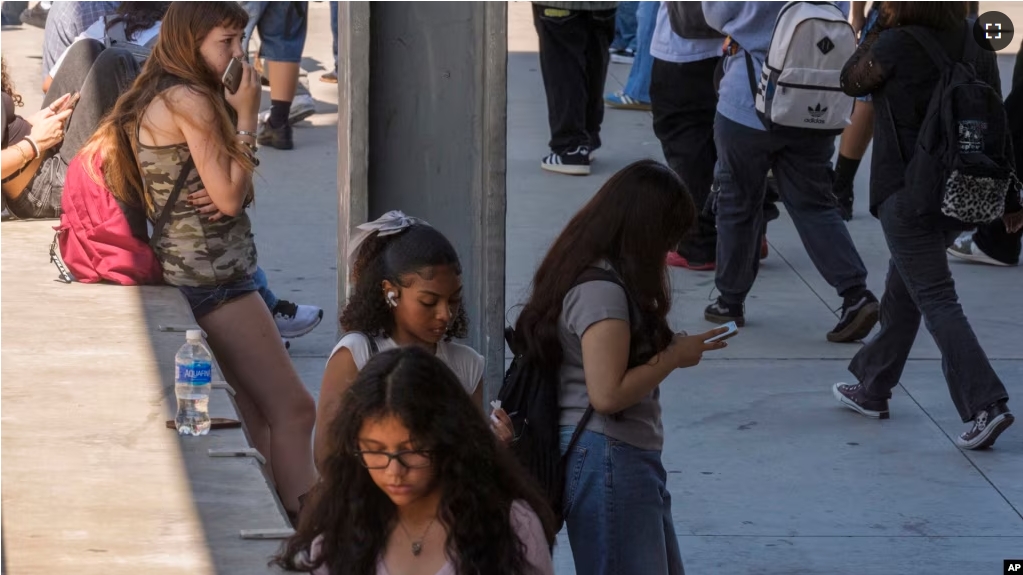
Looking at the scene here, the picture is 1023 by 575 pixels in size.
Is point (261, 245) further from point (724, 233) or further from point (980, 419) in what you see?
point (980, 419)

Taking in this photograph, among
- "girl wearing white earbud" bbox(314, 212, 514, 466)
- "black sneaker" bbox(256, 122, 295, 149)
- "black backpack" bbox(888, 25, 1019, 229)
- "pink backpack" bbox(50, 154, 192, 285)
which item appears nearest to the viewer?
"girl wearing white earbud" bbox(314, 212, 514, 466)

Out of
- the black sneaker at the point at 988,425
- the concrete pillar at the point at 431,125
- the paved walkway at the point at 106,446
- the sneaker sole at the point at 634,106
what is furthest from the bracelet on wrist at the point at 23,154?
the sneaker sole at the point at 634,106

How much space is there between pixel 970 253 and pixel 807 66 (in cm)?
240

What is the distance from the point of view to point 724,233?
24.1ft

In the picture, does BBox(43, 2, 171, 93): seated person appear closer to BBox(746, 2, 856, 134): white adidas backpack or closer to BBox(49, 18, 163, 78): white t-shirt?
BBox(49, 18, 163, 78): white t-shirt

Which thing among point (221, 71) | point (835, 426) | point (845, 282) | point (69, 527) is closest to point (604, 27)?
point (845, 282)

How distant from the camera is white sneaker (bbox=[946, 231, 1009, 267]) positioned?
873cm

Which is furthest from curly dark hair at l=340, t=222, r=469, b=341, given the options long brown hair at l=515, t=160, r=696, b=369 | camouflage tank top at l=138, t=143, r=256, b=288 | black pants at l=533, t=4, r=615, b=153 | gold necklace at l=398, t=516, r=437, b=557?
black pants at l=533, t=4, r=615, b=153

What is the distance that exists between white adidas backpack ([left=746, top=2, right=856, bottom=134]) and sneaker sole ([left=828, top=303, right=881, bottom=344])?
0.92m

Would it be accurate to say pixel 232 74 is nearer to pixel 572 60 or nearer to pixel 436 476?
pixel 436 476

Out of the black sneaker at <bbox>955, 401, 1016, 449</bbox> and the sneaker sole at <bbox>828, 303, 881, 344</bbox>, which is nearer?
the black sneaker at <bbox>955, 401, 1016, 449</bbox>

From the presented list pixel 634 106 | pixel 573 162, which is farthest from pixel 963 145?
pixel 634 106

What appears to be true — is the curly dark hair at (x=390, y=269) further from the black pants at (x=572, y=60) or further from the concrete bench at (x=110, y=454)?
the black pants at (x=572, y=60)

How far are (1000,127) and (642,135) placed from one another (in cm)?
652
